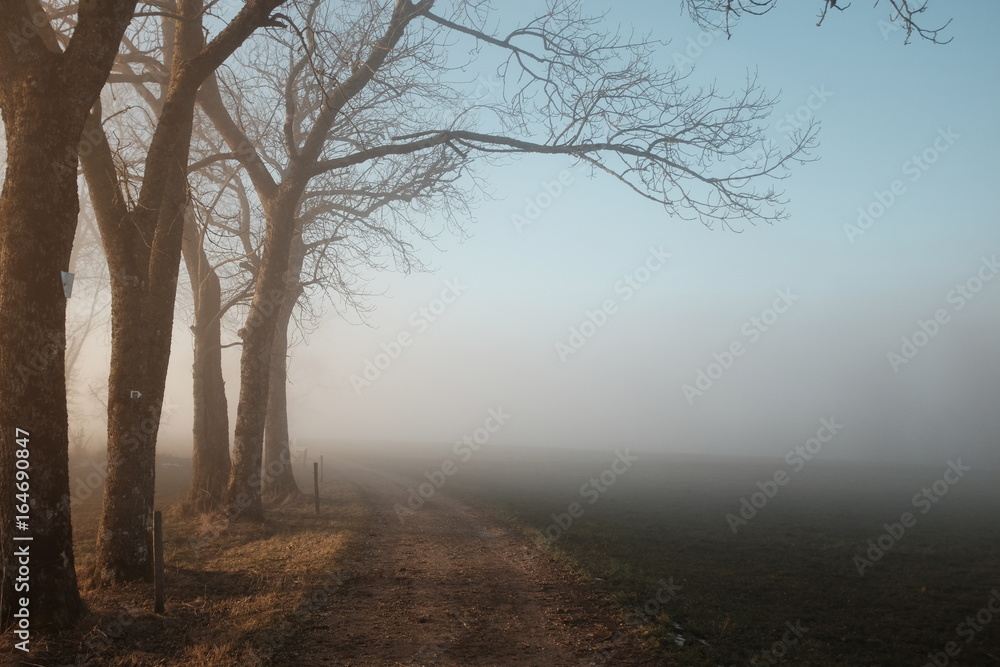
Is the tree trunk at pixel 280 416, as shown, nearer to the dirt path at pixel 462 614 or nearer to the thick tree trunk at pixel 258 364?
the thick tree trunk at pixel 258 364

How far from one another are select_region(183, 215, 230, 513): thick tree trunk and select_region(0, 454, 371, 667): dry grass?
1.63 meters

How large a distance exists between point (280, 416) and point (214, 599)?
13.1 metres

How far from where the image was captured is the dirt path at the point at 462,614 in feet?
21.5

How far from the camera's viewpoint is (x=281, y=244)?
15.3m

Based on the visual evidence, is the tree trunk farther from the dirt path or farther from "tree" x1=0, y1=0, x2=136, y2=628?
"tree" x1=0, y1=0, x2=136, y2=628

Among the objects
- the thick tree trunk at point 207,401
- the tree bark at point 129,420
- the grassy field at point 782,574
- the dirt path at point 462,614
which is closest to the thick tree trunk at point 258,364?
the thick tree trunk at point 207,401

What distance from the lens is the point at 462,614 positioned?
7973 mm

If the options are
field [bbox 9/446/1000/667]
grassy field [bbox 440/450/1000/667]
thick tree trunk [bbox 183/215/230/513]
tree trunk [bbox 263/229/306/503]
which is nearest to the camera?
field [bbox 9/446/1000/667]

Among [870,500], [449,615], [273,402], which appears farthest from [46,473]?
[870,500]

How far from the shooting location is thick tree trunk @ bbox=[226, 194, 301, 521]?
14.6m

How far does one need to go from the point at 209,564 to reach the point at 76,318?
29644 millimetres

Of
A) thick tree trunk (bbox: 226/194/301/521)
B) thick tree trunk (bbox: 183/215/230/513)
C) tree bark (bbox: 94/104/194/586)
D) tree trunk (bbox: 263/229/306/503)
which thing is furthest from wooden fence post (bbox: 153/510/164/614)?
tree trunk (bbox: 263/229/306/503)

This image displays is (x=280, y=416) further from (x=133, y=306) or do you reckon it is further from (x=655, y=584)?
(x=655, y=584)

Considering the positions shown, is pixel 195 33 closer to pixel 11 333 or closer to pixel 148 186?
pixel 148 186
